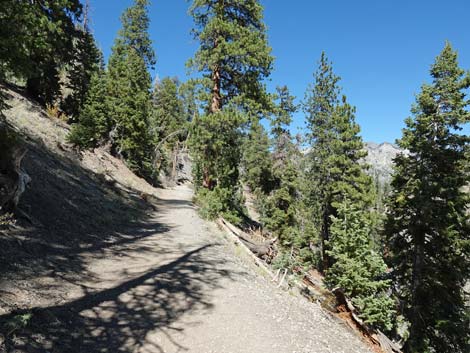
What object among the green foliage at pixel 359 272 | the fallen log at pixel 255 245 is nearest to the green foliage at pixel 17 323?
the fallen log at pixel 255 245

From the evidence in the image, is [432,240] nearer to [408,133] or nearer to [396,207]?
[396,207]

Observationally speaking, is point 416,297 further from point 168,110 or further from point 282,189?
point 168,110

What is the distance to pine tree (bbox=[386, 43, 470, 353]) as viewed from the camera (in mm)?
15773

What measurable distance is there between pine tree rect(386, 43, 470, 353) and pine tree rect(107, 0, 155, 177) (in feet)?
76.3

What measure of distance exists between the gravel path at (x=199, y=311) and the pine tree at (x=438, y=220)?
10761 millimetres

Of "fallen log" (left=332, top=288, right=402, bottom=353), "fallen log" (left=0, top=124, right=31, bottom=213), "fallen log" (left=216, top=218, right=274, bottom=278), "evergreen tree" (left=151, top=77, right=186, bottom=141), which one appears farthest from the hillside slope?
"evergreen tree" (left=151, top=77, right=186, bottom=141)

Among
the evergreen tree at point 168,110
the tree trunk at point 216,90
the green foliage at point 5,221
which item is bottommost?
the green foliage at point 5,221

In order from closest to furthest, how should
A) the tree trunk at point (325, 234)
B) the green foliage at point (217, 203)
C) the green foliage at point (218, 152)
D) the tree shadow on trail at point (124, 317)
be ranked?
the tree shadow on trail at point (124, 317), the green foliage at point (218, 152), the green foliage at point (217, 203), the tree trunk at point (325, 234)

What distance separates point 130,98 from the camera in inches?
1208

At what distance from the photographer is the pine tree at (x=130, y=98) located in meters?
30.6

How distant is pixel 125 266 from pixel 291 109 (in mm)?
27695

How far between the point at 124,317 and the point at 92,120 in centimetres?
1796

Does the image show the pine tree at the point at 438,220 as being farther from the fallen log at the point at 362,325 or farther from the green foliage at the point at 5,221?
the green foliage at the point at 5,221

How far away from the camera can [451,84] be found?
16.5 metres
